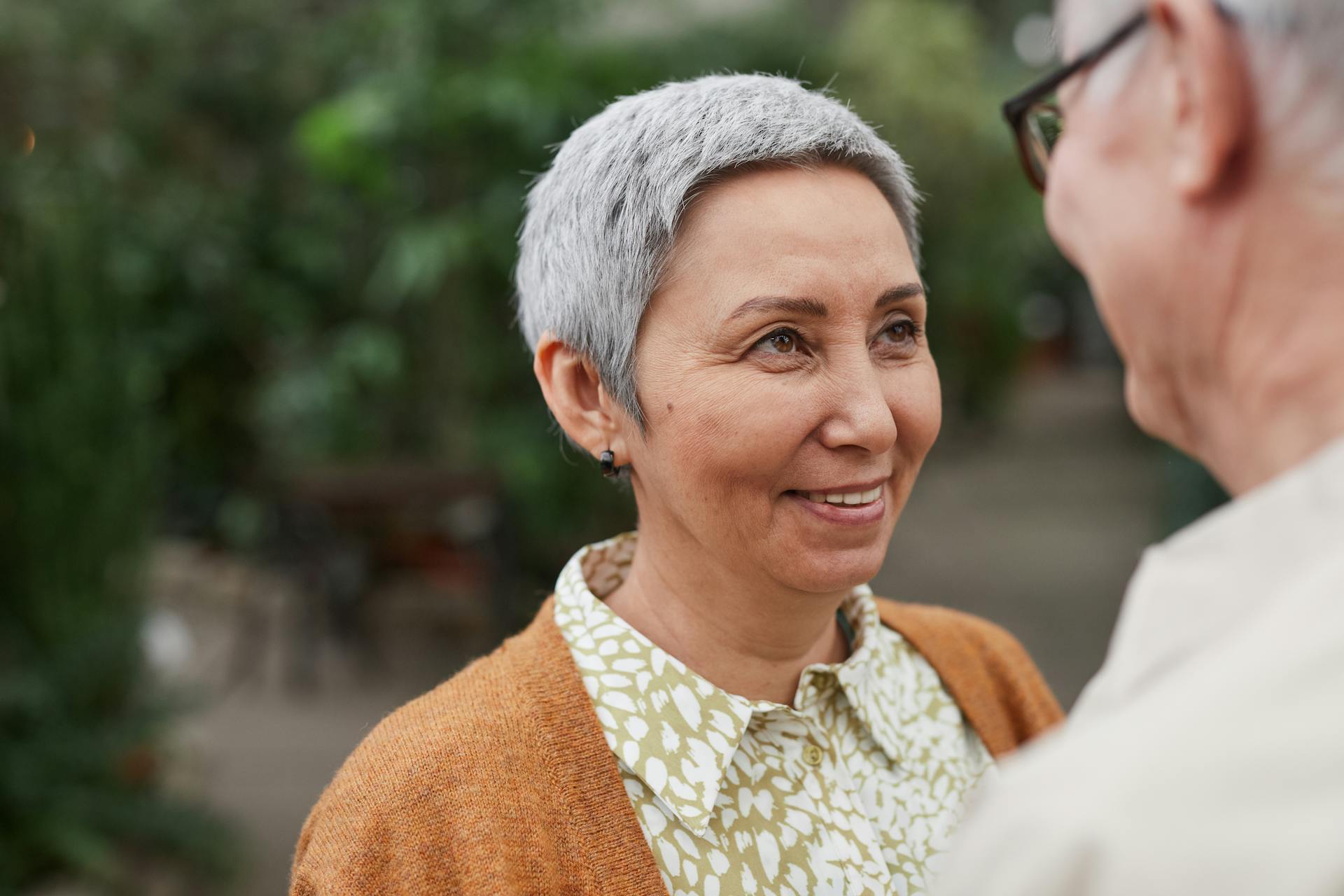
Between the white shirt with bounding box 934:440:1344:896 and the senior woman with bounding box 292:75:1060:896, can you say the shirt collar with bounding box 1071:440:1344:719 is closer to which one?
the white shirt with bounding box 934:440:1344:896

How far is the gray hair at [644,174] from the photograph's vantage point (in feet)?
4.02

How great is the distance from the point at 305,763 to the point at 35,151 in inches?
129

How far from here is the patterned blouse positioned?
47.3 inches

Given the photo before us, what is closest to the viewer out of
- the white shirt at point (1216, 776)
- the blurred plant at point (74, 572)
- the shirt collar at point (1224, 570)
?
the white shirt at point (1216, 776)

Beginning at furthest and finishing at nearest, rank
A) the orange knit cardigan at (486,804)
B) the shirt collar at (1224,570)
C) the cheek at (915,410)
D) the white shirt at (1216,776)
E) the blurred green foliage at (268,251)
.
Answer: the blurred green foliage at (268,251) < the cheek at (915,410) < the orange knit cardigan at (486,804) < the shirt collar at (1224,570) < the white shirt at (1216,776)

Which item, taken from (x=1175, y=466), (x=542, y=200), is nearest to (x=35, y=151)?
(x=542, y=200)

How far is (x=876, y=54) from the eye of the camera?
8.76 metres

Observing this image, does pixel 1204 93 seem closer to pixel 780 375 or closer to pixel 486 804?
pixel 780 375

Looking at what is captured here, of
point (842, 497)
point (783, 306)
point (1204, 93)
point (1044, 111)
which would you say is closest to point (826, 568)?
point (842, 497)

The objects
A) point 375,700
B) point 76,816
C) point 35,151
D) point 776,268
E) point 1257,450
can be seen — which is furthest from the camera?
point 375,700

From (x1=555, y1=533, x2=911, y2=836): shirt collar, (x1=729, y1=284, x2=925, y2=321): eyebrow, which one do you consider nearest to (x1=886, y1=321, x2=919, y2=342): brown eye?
(x1=729, y1=284, x2=925, y2=321): eyebrow

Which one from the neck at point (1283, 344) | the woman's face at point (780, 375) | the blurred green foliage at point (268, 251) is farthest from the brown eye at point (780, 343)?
the blurred green foliage at point (268, 251)

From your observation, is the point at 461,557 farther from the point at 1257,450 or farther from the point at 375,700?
the point at 1257,450

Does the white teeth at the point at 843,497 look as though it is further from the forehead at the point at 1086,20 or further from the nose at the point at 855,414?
the forehead at the point at 1086,20
